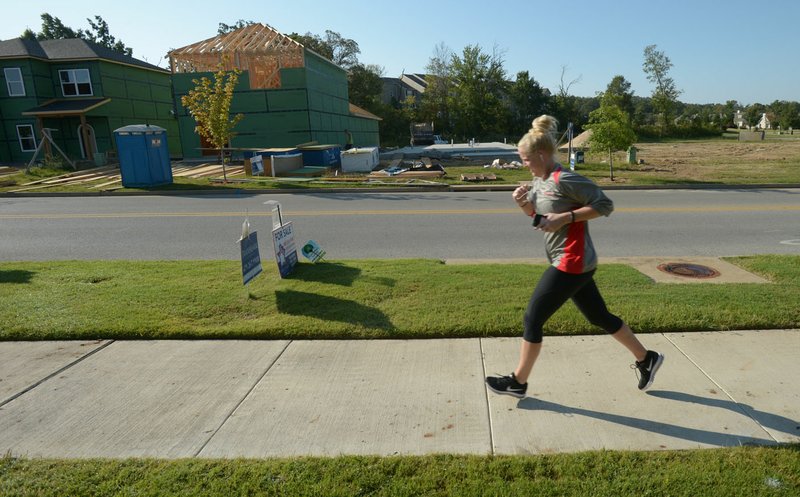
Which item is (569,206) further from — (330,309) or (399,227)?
(399,227)

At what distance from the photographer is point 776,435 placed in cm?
311

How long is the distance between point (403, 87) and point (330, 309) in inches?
3759

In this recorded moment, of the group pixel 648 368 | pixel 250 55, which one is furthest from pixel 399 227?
pixel 250 55

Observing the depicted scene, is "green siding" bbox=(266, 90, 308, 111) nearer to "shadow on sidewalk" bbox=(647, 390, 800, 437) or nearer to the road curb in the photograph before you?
the road curb

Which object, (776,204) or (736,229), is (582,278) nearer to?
(736,229)

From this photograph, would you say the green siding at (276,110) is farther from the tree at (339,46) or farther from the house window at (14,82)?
the tree at (339,46)

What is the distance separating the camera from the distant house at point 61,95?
3008 cm

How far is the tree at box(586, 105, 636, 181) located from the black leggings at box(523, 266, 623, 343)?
1703 centimetres

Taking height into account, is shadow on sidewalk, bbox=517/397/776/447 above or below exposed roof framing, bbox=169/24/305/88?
below

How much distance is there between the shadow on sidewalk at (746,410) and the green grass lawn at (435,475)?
0.24 m

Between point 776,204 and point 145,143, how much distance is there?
20134 mm

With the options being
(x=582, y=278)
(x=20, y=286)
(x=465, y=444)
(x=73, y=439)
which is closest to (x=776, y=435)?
(x=582, y=278)

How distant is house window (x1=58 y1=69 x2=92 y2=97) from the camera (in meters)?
31.1

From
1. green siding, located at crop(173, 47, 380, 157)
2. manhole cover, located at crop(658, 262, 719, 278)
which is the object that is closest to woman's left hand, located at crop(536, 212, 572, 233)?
manhole cover, located at crop(658, 262, 719, 278)
